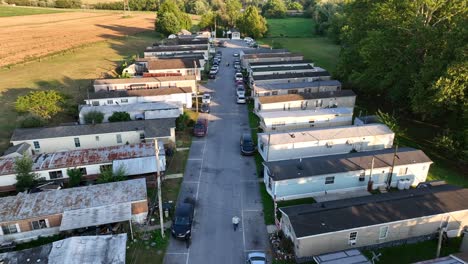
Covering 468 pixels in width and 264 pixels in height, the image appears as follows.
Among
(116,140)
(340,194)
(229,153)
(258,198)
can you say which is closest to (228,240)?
(258,198)

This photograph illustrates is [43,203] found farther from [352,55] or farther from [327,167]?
[352,55]

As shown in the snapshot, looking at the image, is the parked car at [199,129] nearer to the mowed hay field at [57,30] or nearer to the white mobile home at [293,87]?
the white mobile home at [293,87]

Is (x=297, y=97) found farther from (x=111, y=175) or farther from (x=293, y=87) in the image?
(x=111, y=175)

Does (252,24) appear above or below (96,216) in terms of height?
above

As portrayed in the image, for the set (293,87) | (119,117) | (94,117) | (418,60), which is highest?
(418,60)

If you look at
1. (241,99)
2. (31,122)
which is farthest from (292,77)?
(31,122)

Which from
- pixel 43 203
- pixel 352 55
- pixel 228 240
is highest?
pixel 352 55
